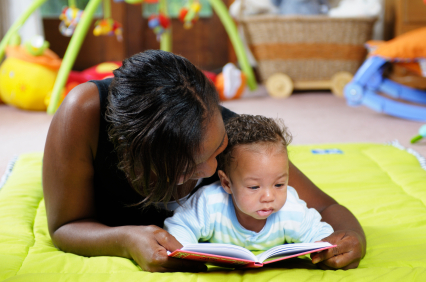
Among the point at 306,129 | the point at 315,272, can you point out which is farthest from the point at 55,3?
the point at 315,272

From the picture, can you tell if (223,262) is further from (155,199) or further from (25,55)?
(25,55)

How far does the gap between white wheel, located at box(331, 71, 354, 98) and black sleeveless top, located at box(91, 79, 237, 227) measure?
2620 mm

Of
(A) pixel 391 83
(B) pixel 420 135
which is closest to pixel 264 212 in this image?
(B) pixel 420 135

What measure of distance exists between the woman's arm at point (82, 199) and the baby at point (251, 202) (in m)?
0.09

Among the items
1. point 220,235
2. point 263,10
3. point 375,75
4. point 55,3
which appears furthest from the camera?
point 55,3

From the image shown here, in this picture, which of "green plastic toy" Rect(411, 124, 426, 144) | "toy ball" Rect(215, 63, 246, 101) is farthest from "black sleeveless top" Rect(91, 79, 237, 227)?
"toy ball" Rect(215, 63, 246, 101)

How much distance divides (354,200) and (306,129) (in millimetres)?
1235

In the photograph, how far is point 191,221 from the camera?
2.91ft

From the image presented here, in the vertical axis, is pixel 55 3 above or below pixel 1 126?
above

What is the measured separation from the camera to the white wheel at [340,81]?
3.39 meters

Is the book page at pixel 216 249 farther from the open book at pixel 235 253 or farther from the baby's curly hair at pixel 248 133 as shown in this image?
the baby's curly hair at pixel 248 133

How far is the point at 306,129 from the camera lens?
7.92ft

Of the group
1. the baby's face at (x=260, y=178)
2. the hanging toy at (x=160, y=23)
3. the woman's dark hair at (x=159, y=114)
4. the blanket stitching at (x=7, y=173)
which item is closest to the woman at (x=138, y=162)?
the woman's dark hair at (x=159, y=114)

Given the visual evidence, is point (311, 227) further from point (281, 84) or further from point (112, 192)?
point (281, 84)
